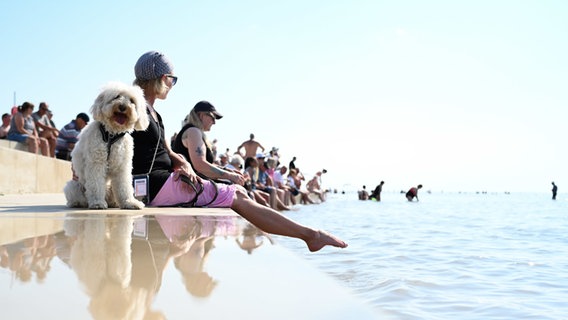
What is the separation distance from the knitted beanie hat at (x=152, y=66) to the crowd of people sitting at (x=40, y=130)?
657 cm

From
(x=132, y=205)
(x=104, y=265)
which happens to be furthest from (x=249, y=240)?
(x=132, y=205)

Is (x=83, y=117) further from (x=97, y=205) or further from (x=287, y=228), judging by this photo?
(x=287, y=228)

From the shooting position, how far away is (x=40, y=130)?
1251cm

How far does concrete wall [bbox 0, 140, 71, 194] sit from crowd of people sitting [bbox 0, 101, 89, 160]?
0.24 metres

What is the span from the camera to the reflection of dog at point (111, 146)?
4.90 meters

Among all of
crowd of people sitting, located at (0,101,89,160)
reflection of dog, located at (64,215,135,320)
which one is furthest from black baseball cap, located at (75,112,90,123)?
reflection of dog, located at (64,215,135,320)

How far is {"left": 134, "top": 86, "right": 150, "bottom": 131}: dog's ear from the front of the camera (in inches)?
196

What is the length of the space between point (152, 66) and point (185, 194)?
51.3 inches

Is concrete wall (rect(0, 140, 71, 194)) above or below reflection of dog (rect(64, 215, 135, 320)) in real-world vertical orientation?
above

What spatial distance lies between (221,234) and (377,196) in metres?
35.2

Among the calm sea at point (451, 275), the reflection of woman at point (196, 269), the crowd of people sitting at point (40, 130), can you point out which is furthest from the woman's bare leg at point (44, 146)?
the reflection of woman at point (196, 269)

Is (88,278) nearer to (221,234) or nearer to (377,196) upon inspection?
(221,234)

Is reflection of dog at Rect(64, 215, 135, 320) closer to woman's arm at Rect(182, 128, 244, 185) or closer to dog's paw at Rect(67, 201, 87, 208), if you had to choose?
→ dog's paw at Rect(67, 201, 87, 208)

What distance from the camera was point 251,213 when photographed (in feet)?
11.7
